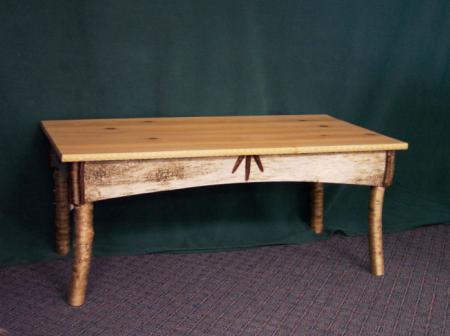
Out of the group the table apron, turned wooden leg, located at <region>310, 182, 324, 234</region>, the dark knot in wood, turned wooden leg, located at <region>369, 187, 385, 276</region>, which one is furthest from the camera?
turned wooden leg, located at <region>310, 182, 324, 234</region>

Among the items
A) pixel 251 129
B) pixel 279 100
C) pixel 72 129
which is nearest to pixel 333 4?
pixel 279 100

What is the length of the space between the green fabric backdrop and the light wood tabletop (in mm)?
134

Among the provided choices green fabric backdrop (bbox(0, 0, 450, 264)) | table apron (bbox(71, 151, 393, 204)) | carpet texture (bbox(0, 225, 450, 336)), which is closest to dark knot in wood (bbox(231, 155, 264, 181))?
table apron (bbox(71, 151, 393, 204))

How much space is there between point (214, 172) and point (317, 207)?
2.89ft

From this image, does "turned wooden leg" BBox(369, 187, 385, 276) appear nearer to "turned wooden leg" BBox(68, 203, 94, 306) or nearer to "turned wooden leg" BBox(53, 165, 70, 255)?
"turned wooden leg" BBox(68, 203, 94, 306)

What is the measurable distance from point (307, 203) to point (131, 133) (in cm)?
104

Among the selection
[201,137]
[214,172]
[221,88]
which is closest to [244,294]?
[214,172]

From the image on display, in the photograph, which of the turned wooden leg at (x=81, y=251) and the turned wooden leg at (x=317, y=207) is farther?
the turned wooden leg at (x=317, y=207)

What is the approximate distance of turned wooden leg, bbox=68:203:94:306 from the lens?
82.5 inches

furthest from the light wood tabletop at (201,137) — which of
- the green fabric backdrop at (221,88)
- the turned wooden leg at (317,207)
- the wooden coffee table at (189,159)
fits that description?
the turned wooden leg at (317,207)

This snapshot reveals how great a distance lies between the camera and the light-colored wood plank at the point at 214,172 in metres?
2.06

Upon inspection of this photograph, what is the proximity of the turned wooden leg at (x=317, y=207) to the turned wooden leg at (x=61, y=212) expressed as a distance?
1.09 metres

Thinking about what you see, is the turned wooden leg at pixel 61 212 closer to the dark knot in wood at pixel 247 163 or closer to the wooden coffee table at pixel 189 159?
the wooden coffee table at pixel 189 159

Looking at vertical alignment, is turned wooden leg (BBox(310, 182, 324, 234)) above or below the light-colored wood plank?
below
